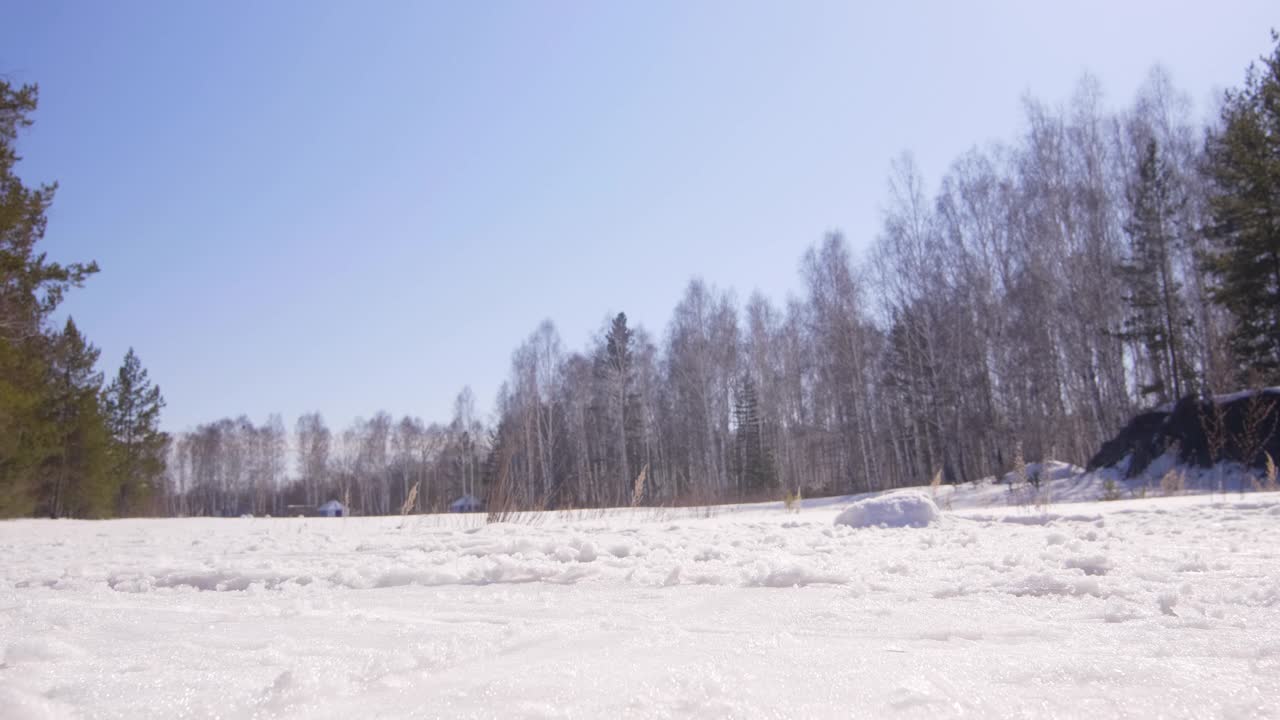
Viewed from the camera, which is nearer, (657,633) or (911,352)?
(657,633)

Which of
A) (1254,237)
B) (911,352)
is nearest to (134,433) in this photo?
(911,352)

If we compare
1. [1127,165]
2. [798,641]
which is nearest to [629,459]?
[1127,165]

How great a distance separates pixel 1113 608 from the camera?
6.20 ft

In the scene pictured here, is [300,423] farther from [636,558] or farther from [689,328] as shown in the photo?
[636,558]

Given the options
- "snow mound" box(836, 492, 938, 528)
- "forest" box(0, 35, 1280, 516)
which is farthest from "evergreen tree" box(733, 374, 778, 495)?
"snow mound" box(836, 492, 938, 528)

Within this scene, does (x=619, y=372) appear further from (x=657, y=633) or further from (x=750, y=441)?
(x=657, y=633)

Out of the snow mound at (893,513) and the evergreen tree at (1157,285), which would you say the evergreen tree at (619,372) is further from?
the snow mound at (893,513)

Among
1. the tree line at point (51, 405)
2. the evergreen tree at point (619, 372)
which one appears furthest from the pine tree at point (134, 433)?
the evergreen tree at point (619, 372)

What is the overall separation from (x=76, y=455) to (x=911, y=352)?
77.9 feet

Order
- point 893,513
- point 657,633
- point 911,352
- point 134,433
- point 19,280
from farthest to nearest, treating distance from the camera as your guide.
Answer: point 134,433, point 911,352, point 19,280, point 893,513, point 657,633

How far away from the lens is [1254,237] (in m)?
12.1

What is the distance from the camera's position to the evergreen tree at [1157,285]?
14484 millimetres

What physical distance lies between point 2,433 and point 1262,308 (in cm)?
2172

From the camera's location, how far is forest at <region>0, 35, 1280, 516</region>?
40.2 feet
